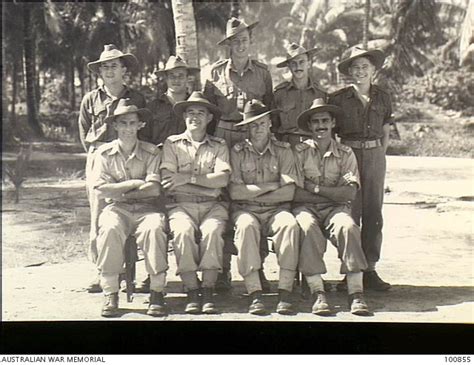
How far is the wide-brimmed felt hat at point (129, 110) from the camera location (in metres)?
5.00

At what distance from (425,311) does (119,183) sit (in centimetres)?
242

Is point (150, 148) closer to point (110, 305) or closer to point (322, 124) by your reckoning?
point (110, 305)

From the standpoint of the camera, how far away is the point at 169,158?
16.5 ft

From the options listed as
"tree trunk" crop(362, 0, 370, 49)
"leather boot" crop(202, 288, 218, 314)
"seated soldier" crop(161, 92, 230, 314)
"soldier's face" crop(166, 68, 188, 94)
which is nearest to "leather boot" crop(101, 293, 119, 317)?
"seated soldier" crop(161, 92, 230, 314)

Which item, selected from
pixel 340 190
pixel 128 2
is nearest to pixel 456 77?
pixel 340 190

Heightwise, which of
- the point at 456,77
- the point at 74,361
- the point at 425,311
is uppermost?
the point at 456,77

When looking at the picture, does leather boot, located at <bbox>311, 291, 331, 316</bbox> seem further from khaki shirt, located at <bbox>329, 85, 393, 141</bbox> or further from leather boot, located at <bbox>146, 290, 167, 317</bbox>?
khaki shirt, located at <bbox>329, 85, 393, 141</bbox>

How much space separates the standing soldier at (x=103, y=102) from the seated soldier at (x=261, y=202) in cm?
97

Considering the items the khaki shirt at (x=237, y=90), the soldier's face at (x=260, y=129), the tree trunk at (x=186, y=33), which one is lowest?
the soldier's face at (x=260, y=129)

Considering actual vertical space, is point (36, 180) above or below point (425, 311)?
above

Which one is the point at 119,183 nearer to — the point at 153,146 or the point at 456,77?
the point at 153,146

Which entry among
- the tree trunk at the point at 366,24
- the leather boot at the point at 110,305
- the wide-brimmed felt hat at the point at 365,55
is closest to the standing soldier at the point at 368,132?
the wide-brimmed felt hat at the point at 365,55

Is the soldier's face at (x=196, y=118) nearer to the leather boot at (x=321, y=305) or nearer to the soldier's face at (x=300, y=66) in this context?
the soldier's face at (x=300, y=66)

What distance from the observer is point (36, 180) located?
7.33m
